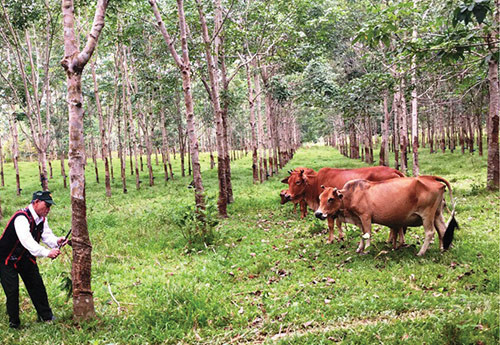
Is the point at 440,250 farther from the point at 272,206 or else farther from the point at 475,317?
the point at 272,206

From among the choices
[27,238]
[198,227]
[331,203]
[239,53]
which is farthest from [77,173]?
[239,53]

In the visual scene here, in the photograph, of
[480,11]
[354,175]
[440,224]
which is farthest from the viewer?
[354,175]

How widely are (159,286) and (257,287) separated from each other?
1.77 meters

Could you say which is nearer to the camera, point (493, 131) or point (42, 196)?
point (42, 196)

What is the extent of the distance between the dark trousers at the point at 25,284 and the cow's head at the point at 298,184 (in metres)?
7.13

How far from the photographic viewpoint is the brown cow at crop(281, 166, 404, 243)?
30.5 feet

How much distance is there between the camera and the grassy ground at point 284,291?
15.2 feet

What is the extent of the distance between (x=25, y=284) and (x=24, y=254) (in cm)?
49

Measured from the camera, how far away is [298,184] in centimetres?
1061

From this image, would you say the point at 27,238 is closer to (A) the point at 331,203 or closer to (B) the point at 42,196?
(B) the point at 42,196

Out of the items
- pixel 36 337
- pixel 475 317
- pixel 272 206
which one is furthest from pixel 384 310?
pixel 272 206

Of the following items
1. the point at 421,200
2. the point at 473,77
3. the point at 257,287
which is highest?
the point at 473,77

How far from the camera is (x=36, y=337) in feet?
16.1

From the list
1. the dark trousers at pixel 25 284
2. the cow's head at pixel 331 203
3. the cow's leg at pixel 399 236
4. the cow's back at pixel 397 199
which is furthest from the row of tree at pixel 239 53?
the cow's leg at pixel 399 236
